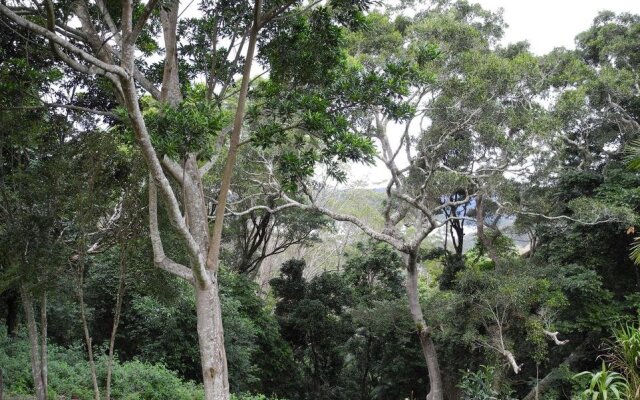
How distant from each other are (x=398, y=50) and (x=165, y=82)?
25.7 ft

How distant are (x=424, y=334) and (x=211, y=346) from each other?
7.82 meters

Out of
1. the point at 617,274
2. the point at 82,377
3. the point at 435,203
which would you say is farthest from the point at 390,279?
the point at 82,377

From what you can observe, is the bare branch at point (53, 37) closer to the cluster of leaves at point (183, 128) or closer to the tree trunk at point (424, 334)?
the cluster of leaves at point (183, 128)

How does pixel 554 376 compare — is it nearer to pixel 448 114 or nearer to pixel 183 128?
pixel 448 114

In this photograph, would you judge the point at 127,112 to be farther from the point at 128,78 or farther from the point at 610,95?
the point at 610,95

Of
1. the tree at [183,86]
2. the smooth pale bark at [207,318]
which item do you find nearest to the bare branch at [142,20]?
the tree at [183,86]

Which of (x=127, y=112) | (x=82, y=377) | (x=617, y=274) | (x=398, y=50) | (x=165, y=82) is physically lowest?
(x=82, y=377)

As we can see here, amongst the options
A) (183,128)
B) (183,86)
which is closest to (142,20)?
(183,128)

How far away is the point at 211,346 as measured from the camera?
17.0ft

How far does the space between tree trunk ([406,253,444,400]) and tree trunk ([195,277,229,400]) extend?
24.0ft

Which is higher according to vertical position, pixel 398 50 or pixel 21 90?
pixel 398 50

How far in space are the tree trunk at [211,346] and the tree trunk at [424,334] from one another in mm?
7320

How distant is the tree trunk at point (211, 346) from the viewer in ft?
16.7

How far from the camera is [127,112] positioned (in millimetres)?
4609
